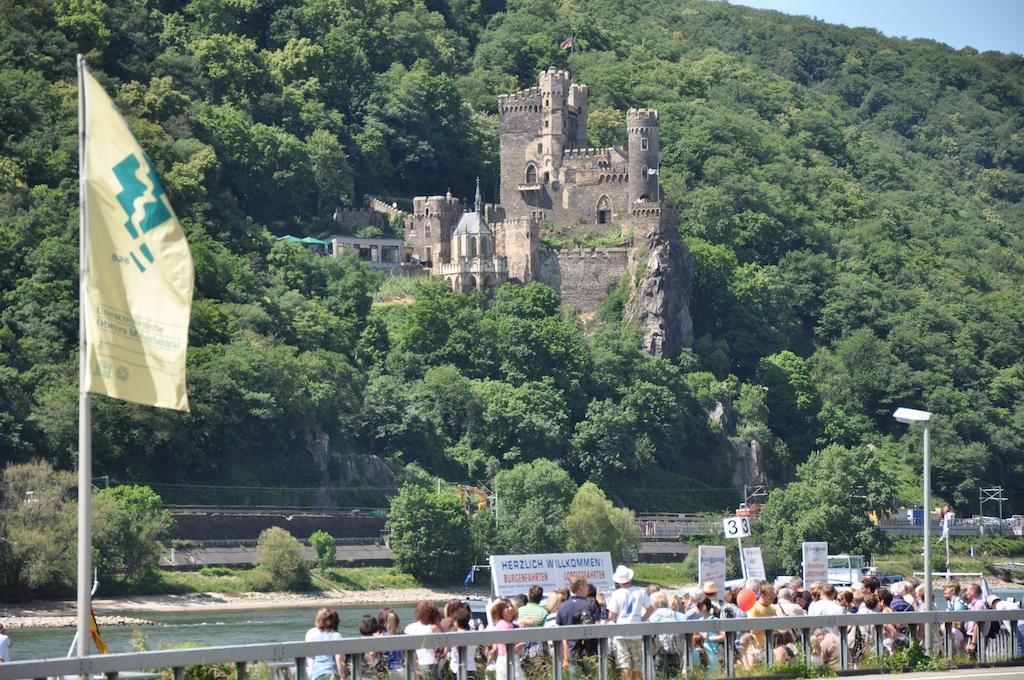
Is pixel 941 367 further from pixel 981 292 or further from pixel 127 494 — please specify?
pixel 127 494

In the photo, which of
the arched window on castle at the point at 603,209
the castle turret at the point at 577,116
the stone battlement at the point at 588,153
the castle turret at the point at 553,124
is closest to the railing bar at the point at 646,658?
the arched window on castle at the point at 603,209

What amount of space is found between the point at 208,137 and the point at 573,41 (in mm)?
56605

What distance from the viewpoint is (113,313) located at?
71.8 feet

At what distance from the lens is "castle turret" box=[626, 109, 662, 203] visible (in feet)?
430

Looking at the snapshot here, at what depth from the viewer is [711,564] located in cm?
4059

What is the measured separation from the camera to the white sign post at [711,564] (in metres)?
40.1

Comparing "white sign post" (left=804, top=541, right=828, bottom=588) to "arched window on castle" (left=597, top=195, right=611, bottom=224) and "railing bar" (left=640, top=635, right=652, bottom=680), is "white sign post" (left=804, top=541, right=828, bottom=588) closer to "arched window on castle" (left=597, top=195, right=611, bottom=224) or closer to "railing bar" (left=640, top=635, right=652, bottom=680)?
"railing bar" (left=640, top=635, right=652, bottom=680)

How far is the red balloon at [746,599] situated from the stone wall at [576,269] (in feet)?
309

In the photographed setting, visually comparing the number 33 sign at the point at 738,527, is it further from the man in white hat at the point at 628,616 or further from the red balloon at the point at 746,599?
the man in white hat at the point at 628,616

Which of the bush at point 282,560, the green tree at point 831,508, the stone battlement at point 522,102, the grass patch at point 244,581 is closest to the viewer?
the grass patch at point 244,581

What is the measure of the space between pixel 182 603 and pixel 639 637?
2248 inches

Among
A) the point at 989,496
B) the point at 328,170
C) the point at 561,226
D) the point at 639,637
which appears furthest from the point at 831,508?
the point at 639,637

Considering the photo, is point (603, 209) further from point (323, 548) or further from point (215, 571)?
point (215, 571)

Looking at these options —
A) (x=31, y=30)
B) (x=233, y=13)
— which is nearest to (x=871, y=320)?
(x=233, y=13)
